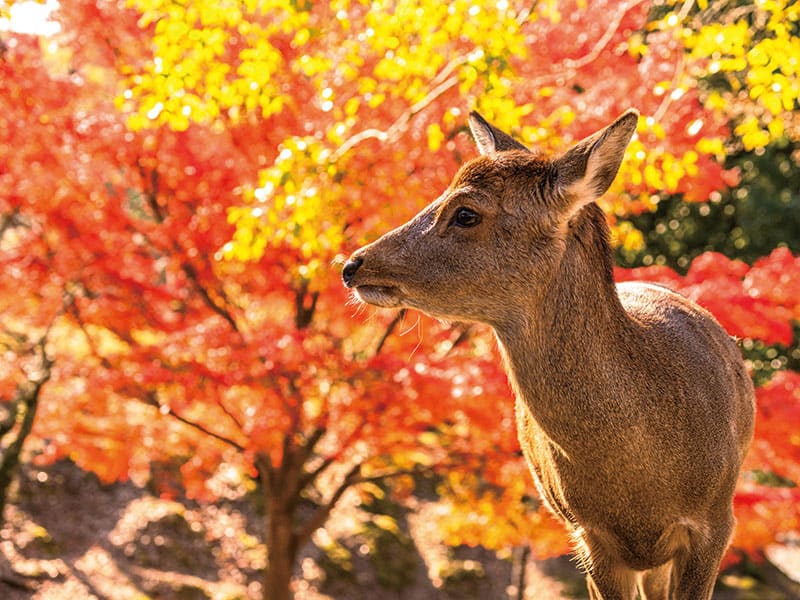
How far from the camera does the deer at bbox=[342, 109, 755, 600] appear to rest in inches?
112

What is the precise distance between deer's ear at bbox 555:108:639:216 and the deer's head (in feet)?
0.13

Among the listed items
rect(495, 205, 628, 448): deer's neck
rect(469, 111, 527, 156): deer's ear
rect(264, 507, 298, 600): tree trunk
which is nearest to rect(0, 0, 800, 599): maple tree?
rect(264, 507, 298, 600): tree trunk

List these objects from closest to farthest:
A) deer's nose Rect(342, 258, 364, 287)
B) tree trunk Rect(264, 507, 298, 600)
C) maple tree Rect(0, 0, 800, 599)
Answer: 1. deer's nose Rect(342, 258, 364, 287)
2. maple tree Rect(0, 0, 800, 599)
3. tree trunk Rect(264, 507, 298, 600)

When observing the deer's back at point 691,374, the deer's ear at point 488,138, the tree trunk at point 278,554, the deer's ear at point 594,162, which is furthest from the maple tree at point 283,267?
the deer's ear at point 594,162

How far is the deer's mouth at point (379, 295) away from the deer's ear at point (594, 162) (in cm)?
65

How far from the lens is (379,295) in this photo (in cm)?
284

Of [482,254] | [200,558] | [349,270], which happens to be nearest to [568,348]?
[482,254]

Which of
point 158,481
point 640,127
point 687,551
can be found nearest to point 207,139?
point 640,127

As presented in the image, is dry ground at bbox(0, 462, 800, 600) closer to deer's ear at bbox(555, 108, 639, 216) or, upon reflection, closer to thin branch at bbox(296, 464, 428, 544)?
thin branch at bbox(296, 464, 428, 544)

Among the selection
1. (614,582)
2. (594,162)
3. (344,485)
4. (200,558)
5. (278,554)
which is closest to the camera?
(594,162)

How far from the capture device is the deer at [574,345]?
2.84 m

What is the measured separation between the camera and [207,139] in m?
9.55

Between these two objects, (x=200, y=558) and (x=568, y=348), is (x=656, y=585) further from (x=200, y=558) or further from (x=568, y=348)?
(x=200, y=558)

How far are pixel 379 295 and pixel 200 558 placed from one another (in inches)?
520
